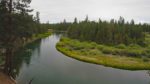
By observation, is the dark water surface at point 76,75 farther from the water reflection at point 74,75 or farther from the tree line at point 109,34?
the tree line at point 109,34

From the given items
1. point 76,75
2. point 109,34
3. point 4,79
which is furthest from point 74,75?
point 109,34

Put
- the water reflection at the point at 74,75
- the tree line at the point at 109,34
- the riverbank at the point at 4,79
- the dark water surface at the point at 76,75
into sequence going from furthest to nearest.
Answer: the tree line at the point at 109,34 < the dark water surface at the point at 76,75 < the water reflection at the point at 74,75 < the riverbank at the point at 4,79

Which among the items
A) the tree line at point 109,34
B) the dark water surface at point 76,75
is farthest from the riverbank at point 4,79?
the tree line at point 109,34

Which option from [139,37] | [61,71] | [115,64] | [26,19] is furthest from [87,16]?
[26,19]

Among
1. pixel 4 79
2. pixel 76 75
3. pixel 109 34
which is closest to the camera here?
pixel 4 79

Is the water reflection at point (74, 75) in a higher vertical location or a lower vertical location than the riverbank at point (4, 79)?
lower

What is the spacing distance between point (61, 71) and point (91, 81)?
8.55m

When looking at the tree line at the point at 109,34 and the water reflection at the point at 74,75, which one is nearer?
the water reflection at the point at 74,75

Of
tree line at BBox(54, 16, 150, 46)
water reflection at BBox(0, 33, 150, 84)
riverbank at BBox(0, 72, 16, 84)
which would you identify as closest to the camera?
riverbank at BBox(0, 72, 16, 84)

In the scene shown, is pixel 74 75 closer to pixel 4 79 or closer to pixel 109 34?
pixel 4 79

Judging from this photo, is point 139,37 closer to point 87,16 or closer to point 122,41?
point 122,41

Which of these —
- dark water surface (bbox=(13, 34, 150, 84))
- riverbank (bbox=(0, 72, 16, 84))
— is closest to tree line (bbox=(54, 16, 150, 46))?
dark water surface (bbox=(13, 34, 150, 84))

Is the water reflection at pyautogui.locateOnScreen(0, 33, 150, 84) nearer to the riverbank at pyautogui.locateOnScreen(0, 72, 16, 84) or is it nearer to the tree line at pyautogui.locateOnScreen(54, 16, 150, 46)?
the riverbank at pyautogui.locateOnScreen(0, 72, 16, 84)

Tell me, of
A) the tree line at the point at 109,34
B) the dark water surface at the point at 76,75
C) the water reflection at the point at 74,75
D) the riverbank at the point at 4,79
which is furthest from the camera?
the tree line at the point at 109,34
